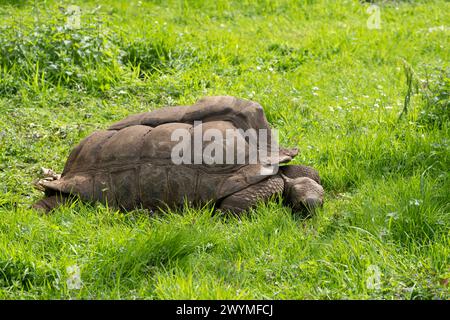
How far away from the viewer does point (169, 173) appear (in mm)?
5363

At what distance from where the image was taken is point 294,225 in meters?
4.95

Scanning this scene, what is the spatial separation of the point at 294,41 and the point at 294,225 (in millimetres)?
5013

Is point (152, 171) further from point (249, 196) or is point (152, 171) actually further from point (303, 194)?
point (303, 194)

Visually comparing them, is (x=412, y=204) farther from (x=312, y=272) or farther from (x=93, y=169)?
(x=93, y=169)

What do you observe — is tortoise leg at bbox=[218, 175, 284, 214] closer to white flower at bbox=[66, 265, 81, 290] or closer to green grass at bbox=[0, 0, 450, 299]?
green grass at bbox=[0, 0, 450, 299]

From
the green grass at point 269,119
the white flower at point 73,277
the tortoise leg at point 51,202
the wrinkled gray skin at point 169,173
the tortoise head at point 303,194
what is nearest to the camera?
the white flower at point 73,277

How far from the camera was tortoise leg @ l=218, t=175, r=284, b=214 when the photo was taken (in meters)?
5.21

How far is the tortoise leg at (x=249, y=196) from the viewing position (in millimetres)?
5211

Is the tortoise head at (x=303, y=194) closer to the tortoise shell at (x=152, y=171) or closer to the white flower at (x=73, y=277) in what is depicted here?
the tortoise shell at (x=152, y=171)

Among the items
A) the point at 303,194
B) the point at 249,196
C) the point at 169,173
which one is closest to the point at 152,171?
the point at 169,173

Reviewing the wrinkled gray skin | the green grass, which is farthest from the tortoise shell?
the green grass

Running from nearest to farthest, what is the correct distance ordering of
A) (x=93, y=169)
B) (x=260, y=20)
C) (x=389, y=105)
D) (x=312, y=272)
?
(x=312, y=272) → (x=93, y=169) → (x=389, y=105) → (x=260, y=20)

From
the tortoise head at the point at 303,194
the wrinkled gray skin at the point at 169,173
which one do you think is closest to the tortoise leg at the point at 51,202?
the wrinkled gray skin at the point at 169,173
